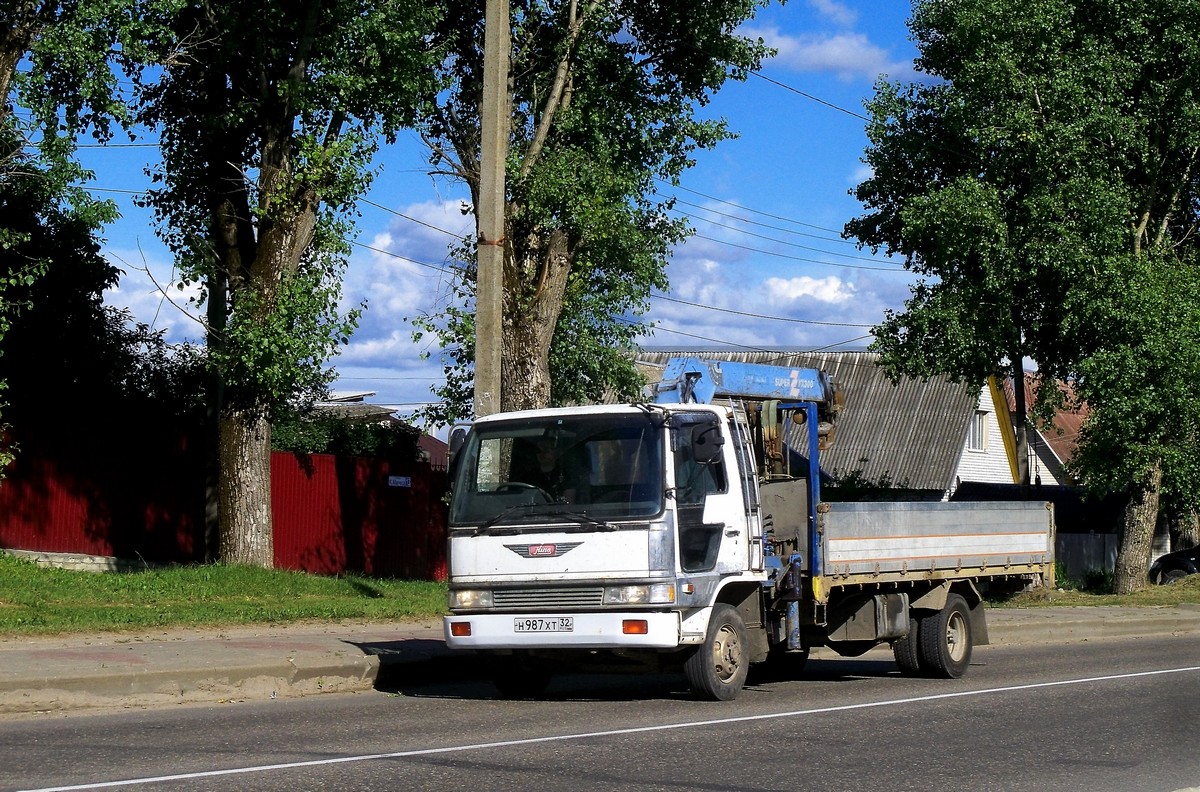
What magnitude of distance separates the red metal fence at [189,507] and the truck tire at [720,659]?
15272 mm

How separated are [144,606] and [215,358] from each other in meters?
4.35

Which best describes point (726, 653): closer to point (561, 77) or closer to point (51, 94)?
point (51, 94)

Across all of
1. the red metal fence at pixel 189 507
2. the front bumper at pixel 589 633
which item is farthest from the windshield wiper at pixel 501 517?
the red metal fence at pixel 189 507

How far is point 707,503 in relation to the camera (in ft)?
37.1

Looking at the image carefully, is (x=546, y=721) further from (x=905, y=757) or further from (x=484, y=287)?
(x=484, y=287)

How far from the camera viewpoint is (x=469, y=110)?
25.2m

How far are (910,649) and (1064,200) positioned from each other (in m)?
16.2

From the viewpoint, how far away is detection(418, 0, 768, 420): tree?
2222 centimetres

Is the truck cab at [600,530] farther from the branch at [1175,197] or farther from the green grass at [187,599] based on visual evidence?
the branch at [1175,197]

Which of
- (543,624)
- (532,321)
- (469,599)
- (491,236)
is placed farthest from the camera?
(532,321)

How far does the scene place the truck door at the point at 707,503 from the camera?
36.3 ft

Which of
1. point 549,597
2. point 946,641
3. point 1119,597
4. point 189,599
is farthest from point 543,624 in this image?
point 1119,597

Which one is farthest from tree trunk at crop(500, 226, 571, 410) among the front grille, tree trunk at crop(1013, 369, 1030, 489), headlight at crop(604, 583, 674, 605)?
tree trunk at crop(1013, 369, 1030, 489)

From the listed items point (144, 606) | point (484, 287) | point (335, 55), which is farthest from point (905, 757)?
point (335, 55)
